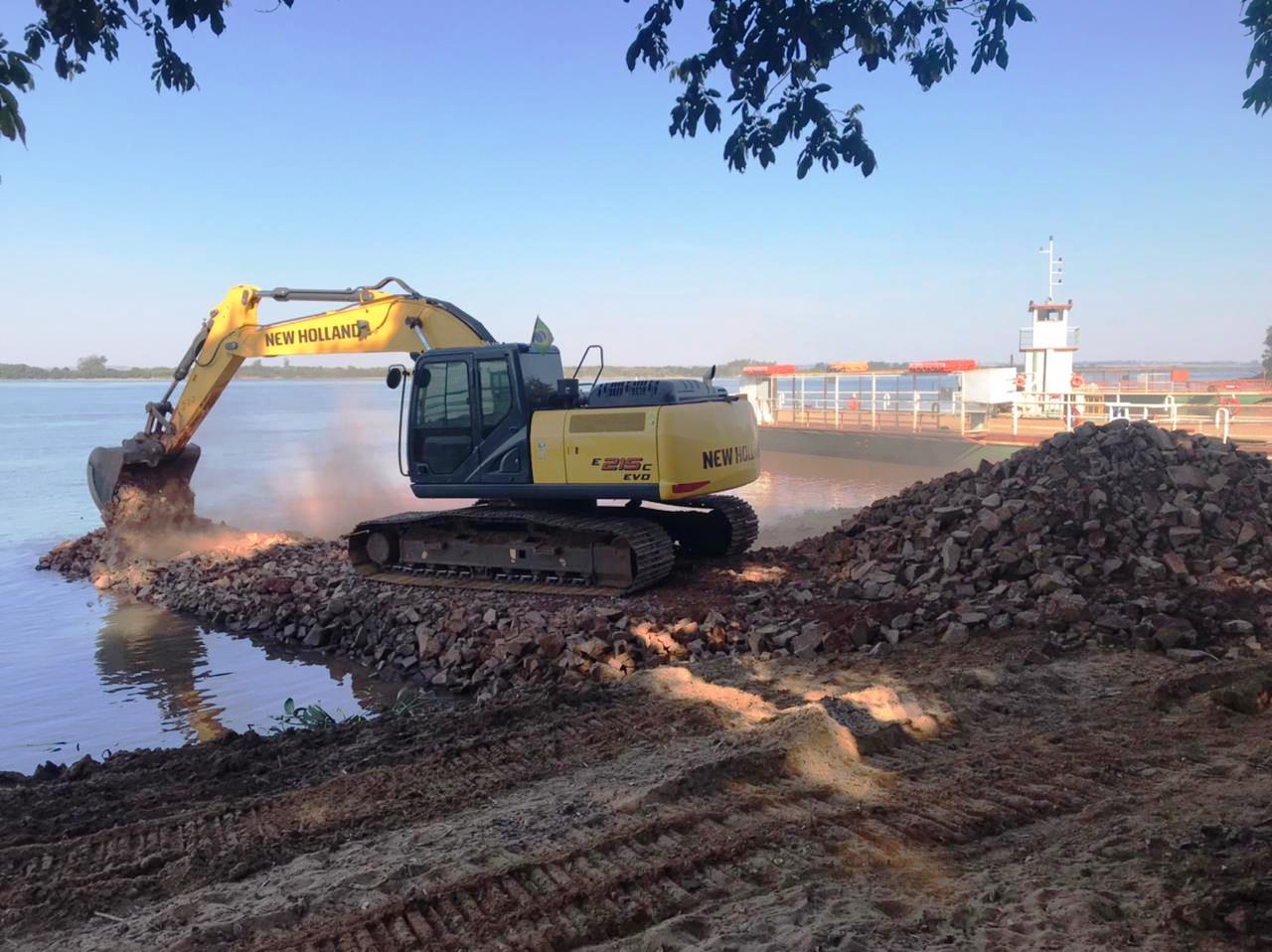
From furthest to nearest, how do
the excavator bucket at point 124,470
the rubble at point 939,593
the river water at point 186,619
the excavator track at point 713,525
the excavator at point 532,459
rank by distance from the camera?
the excavator bucket at point 124,470, the excavator track at point 713,525, the excavator at point 532,459, the river water at point 186,619, the rubble at point 939,593

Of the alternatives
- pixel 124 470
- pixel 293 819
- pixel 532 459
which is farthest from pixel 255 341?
pixel 293 819

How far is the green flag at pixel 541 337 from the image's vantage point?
1060 cm

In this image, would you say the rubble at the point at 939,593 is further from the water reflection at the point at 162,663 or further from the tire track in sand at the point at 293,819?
the tire track in sand at the point at 293,819

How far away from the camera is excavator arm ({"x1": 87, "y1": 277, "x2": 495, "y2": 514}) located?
11531 mm

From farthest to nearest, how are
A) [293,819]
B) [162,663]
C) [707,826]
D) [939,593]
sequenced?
[162,663]
[939,593]
[293,819]
[707,826]

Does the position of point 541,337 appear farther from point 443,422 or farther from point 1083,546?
point 1083,546

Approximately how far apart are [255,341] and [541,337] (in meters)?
4.75

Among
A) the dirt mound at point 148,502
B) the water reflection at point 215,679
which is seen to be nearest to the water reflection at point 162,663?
the water reflection at point 215,679

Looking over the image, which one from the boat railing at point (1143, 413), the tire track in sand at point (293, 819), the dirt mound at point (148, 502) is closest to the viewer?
the tire track in sand at point (293, 819)

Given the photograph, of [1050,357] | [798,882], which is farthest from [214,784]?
[1050,357]

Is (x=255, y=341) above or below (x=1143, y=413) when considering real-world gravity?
above

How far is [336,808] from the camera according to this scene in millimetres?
4973

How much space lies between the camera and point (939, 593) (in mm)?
8336

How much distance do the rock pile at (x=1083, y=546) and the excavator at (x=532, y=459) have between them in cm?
182
